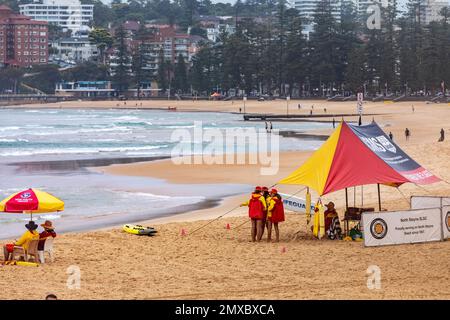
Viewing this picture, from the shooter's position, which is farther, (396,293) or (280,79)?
(280,79)

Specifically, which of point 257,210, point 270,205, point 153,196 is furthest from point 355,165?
point 153,196

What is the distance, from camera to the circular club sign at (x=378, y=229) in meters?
16.2

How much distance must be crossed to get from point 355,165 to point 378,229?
1.42 metres

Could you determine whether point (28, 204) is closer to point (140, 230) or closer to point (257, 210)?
point (140, 230)

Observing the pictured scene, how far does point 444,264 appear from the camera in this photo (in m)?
14.5

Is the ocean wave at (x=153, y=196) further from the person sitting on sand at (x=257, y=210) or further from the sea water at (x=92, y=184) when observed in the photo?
the person sitting on sand at (x=257, y=210)

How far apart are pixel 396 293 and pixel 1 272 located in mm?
5594

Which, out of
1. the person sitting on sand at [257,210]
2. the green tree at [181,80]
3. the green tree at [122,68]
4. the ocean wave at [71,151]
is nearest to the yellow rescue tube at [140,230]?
the person sitting on sand at [257,210]

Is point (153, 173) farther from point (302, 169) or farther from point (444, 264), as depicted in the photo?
point (444, 264)

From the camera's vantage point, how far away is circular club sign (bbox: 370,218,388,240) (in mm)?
16188

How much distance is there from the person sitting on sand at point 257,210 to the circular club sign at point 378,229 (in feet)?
6.60

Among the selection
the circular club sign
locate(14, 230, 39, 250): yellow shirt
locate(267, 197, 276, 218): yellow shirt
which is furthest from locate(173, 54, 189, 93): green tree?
locate(14, 230, 39, 250): yellow shirt

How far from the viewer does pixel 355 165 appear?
1720cm
